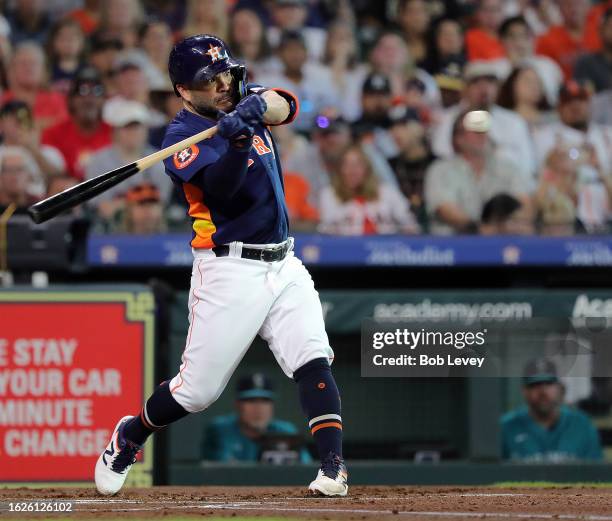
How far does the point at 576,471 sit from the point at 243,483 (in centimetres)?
195

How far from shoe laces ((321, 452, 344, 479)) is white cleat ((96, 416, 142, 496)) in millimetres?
839

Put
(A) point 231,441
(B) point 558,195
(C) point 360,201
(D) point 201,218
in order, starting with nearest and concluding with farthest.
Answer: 1. (D) point 201,218
2. (A) point 231,441
3. (C) point 360,201
4. (B) point 558,195

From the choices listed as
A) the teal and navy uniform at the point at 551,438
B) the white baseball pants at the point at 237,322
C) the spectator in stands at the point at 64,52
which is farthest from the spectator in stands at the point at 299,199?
the white baseball pants at the point at 237,322

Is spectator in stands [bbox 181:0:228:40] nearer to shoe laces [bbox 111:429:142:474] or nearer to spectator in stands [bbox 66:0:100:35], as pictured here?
spectator in stands [bbox 66:0:100:35]

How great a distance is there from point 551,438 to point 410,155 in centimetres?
288

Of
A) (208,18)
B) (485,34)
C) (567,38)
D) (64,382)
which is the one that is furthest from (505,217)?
(64,382)

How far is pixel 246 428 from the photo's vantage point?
276 inches

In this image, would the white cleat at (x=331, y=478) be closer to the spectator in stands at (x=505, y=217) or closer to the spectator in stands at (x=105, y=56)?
the spectator in stands at (x=505, y=217)

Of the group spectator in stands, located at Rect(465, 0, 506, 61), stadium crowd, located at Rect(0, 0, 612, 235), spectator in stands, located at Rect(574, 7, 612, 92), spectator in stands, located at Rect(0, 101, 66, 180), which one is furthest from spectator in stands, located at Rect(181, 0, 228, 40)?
spectator in stands, located at Rect(574, 7, 612, 92)

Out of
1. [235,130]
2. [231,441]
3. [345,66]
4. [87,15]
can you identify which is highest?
[87,15]

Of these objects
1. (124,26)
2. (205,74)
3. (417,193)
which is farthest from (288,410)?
(124,26)

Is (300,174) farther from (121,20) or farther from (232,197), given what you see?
(232,197)

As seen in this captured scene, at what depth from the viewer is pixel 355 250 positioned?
26.0 ft

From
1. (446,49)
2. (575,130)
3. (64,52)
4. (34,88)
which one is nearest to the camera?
(34,88)
